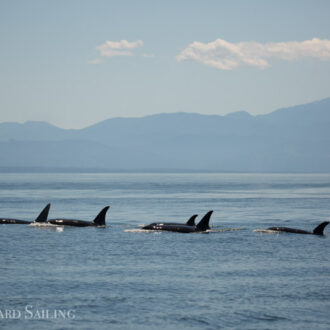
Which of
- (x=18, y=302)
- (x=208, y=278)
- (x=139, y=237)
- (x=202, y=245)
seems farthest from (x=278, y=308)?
(x=139, y=237)

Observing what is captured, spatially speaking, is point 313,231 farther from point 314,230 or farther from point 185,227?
point 185,227

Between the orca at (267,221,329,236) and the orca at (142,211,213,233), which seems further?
the orca at (142,211,213,233)

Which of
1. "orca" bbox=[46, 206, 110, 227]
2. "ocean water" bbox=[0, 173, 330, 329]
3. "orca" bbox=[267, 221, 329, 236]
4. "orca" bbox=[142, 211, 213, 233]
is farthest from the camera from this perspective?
"orca" bbox=[46, 206, 110, 227]

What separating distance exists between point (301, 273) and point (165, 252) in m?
10.8

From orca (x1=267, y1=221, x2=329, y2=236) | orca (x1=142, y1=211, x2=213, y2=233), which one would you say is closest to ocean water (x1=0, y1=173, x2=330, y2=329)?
orca (x1=267, y1=221, x2=329, y2=236)

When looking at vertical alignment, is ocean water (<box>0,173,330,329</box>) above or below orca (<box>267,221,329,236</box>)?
below

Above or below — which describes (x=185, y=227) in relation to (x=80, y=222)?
below

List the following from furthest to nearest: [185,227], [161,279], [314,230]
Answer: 1. [185,227]
2. [314,230]
3. [161,279]

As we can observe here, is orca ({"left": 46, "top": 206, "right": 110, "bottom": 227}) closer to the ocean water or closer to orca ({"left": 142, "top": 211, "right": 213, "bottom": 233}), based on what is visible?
the ocean water

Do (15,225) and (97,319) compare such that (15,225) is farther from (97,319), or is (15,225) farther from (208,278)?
(97,319)

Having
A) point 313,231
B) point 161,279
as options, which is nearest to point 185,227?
point 313,231

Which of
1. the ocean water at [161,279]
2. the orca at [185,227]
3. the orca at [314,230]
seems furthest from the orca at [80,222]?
the orca at [314,230]

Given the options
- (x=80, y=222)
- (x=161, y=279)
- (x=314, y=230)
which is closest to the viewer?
(x=161, y=279)

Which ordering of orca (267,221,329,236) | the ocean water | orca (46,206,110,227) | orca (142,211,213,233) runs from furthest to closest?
orca (46,206,110,227), orca (142,211,213,233), orca (267,221,329,236), the ocean water
